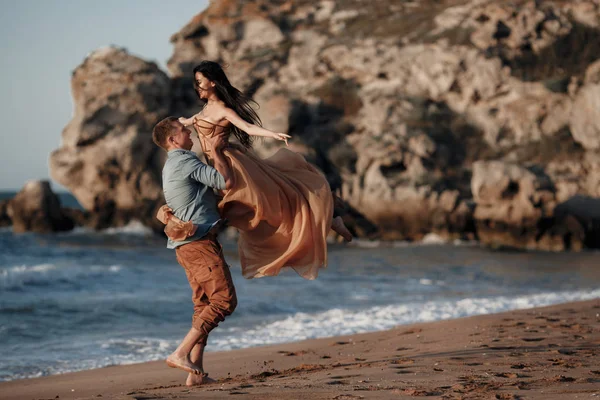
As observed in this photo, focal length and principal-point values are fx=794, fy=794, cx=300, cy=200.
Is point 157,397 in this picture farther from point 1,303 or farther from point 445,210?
point 445,210

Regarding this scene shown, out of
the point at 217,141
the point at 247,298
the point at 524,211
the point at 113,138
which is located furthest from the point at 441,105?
the point at 217,141

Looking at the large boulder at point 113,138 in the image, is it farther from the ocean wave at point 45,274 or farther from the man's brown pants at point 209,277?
the man's brown pants at point 209,277

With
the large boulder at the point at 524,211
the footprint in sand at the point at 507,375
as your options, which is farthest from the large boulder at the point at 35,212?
the footprint in sand at the point at 507,375

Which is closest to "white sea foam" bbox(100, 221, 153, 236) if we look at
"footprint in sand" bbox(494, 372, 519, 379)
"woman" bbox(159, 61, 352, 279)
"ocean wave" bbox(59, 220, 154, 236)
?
"ocean wave" bbox(59, 220, 154, 236)

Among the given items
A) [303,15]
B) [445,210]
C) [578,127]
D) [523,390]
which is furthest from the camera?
[303,15]

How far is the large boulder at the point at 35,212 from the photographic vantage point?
1334 inches

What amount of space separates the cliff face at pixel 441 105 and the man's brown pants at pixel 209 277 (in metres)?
22.4

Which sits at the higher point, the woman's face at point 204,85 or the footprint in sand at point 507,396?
the woman's face at point 204,85

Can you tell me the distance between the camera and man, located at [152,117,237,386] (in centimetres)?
566

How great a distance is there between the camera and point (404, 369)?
5.89m

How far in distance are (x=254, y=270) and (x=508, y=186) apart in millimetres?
22147

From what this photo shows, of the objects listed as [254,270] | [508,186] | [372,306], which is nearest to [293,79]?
[508,186]

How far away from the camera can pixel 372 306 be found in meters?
13.2

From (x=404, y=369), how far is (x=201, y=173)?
6.82 ft
